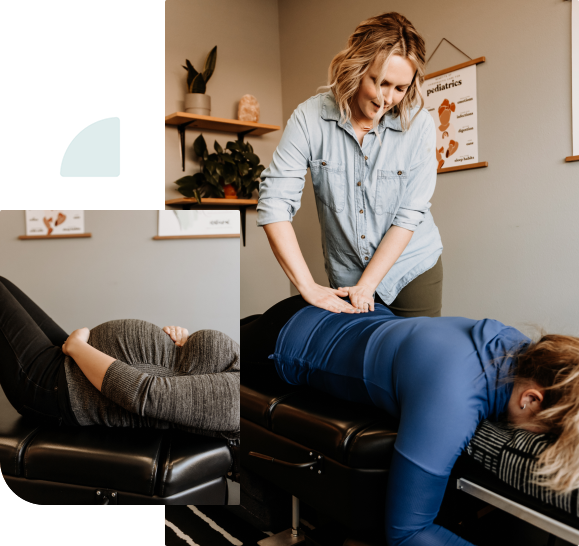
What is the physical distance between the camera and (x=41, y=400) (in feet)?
2.99

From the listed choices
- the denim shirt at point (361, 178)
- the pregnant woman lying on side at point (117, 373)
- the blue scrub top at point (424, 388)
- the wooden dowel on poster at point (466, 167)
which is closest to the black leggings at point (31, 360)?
the pregnant woman lying on side at point (117, 373)

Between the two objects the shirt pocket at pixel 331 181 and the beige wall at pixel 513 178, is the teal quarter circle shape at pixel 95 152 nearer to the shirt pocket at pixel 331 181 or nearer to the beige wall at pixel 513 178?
the shirt pocket at pixel 331 181

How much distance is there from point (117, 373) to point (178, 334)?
0.13 metres

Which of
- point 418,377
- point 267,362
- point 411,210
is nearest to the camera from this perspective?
point 418,377

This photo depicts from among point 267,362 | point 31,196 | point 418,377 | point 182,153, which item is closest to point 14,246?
point 31,196

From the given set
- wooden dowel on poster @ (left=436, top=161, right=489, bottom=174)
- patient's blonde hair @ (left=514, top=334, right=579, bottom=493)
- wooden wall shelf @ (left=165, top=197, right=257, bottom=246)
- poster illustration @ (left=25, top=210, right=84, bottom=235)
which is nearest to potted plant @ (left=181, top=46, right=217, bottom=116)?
wooden wall shelf @ (left=165, top=197, right=257, bottom=246)

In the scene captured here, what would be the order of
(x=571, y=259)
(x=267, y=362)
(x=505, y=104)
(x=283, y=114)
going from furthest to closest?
(x=283, y=114) → (x=505, y=104) → (x=571, y=259) → (x=267, y=362)

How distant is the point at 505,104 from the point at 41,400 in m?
2.15

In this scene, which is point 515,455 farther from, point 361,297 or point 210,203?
point 210,203

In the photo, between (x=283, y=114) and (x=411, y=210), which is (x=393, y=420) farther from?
(x=283, y=114)

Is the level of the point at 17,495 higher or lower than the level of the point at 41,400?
lower

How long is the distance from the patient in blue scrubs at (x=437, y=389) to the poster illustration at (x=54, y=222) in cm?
58

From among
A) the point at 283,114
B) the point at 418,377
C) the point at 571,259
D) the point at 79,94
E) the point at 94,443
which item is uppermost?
the point at 283,114

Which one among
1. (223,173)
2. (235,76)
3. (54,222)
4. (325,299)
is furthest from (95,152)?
(235,76)
